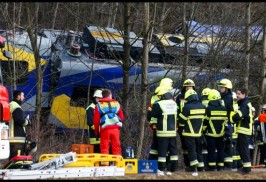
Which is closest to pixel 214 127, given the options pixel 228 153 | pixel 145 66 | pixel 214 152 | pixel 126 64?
pixel 214 152

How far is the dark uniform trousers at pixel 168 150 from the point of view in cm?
1470

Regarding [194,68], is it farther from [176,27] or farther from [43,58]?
[43,58]

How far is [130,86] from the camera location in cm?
2267

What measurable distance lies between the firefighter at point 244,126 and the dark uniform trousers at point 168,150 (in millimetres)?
1623

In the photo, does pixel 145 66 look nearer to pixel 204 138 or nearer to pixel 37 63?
pixel 37 63

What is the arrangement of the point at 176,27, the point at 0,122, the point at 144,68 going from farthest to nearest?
the point at 176,27, the point at 144,68, the point at 0,122

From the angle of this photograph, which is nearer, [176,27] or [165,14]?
[165,14]

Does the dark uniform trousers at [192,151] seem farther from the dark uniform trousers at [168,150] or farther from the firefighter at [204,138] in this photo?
the firefighter at [204,138]

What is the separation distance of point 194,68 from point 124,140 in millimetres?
3816

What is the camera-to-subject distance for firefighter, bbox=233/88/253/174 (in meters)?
15.4

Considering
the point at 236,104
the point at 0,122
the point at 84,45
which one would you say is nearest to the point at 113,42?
the point at 84,45

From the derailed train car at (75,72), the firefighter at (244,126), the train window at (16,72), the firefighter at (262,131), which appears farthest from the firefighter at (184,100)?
the train window at (16,72)

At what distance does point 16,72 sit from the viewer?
73.8 ft

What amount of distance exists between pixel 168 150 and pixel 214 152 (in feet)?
4.39
